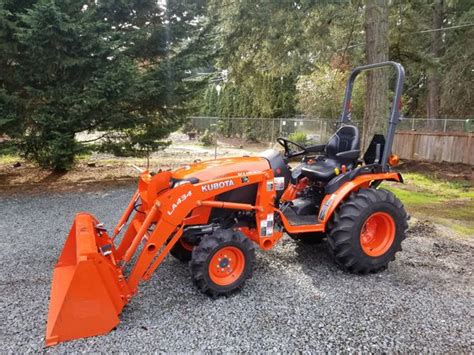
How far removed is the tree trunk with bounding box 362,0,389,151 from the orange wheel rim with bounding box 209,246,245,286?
6.63 meters

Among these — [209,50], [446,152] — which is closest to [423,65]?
[446,152]

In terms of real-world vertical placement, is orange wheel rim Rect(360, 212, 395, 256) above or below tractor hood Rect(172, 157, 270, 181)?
below

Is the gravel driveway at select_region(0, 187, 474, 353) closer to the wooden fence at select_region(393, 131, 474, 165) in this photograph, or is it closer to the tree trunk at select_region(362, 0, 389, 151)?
the tree trunk at select_region(362, 0, 389, 151)

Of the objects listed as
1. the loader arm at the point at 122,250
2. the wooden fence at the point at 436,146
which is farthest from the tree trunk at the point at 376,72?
the loader arm at the point at 122,250

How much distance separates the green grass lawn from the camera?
19.8ft

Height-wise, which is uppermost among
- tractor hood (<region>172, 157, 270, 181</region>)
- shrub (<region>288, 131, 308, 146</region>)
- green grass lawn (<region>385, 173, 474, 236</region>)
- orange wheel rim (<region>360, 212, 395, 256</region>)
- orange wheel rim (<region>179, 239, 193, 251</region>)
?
tractor hood (<region>172, 157, 270, 181</region>)

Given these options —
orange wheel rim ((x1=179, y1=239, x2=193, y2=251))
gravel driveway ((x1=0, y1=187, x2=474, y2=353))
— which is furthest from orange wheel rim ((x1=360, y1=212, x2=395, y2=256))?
orange wheel rim ((x1=179, y1=239, x2=193, y2=251))

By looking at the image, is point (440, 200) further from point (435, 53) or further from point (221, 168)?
point (435, 53)

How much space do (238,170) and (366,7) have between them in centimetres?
711

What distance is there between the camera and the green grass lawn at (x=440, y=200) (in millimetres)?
6037

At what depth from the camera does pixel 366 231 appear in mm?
3967

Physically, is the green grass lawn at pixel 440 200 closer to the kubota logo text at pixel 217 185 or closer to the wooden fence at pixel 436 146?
the wooden fence at pixel 436 146

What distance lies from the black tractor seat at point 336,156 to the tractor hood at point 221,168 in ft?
2.13

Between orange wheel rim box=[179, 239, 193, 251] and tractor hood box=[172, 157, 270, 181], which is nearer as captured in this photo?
tractor hood box=[172, 157, 270, 181]
